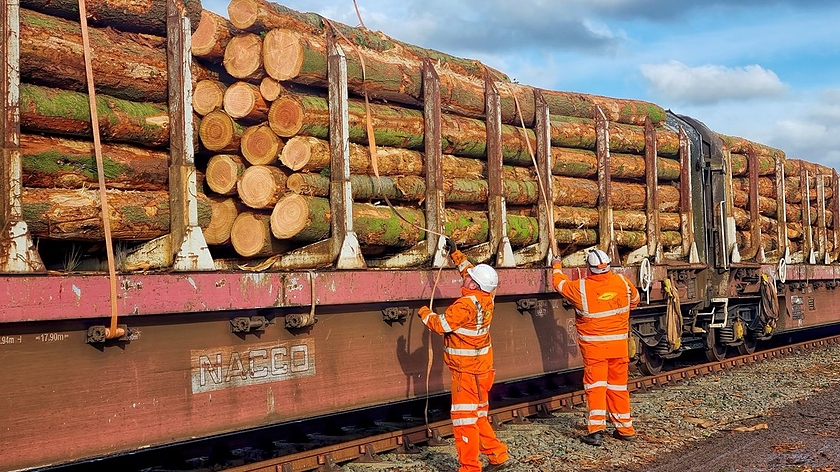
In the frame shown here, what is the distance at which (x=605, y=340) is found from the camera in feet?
25.1

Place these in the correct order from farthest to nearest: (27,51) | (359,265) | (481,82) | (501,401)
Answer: (501,401), (481,82), (359,265), (27,51)

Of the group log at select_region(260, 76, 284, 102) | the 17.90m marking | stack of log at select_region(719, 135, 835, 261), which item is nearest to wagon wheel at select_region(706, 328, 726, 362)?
stack of log at select_region(719, 135, 835, 261)

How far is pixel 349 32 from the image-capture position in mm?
7566

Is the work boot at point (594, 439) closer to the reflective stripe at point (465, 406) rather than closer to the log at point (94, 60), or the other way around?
the reflective stripe at point (465, 406)

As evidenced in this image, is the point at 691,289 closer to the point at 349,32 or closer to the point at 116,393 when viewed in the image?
the point at 349,32

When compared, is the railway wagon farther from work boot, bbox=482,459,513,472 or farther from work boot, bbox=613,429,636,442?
work boot, bbox=613,429,636,442

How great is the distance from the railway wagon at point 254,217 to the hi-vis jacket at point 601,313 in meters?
0.68

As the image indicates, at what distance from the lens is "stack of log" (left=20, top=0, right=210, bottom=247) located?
506 centimetres

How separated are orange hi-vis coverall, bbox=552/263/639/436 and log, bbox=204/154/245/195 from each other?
300 centimetres

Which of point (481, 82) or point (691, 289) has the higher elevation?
point (481, 82)

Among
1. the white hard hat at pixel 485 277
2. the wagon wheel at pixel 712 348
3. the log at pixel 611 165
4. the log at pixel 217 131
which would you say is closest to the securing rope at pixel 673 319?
the log at pixel 611 165

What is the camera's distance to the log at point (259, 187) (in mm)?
6367

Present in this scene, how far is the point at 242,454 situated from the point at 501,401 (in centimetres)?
339

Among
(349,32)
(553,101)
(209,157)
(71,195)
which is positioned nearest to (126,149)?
(71,195)
